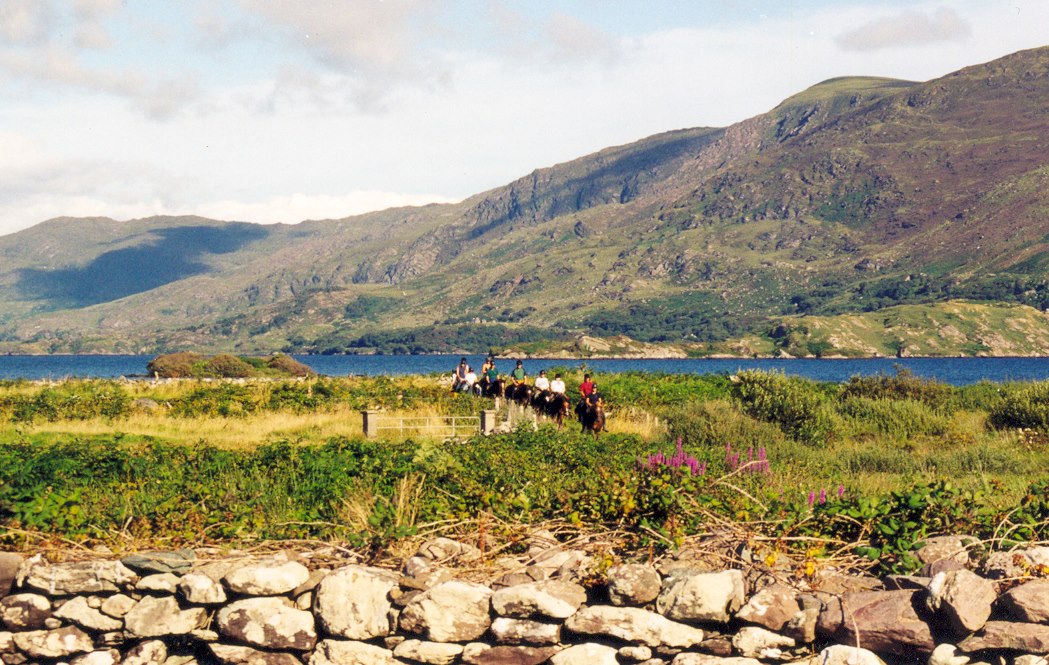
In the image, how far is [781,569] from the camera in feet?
39.3

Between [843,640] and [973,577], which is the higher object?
[973,577]

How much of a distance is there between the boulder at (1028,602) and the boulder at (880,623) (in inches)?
32.1

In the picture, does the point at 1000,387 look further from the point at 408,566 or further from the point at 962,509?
the point at 408,566

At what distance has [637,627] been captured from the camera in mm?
11258

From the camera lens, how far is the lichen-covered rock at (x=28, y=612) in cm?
1273

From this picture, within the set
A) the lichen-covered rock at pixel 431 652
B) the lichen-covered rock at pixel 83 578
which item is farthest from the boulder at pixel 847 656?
the lichen-covered rock at pixel 83 578

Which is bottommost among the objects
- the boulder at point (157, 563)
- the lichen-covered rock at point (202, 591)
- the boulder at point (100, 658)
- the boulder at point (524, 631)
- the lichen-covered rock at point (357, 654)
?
the boulder at point (100, 658)

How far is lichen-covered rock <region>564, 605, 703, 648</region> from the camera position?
1125cm

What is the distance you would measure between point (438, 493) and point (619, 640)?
4412mm

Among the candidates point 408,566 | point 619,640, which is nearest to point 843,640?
point 619,640

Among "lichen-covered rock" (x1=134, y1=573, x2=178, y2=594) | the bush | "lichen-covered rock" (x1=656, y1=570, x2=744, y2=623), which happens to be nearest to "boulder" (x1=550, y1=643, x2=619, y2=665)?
"lichen-covered rock" (x1=656, y1=570, x2=744, y2=623)

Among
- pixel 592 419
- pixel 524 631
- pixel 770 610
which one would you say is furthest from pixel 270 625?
pixel 592 419

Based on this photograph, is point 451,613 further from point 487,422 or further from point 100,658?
point 487,422

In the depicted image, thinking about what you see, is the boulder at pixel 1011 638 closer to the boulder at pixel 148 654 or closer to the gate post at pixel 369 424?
the boulder at pixel 148 654
